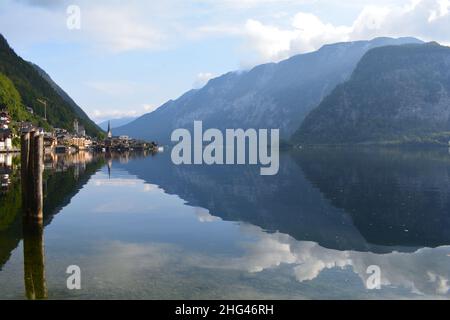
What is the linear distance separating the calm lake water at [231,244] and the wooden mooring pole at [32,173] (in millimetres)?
1687

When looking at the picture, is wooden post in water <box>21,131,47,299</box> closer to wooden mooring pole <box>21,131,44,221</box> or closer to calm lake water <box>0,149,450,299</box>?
wooden mooring pole <box>21,131,44,221</box>

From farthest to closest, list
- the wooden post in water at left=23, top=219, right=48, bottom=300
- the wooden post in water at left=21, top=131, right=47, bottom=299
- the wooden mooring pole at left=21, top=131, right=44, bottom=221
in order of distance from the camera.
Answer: the wooden mooring pole at left=21, top=131, right=44, bottom=221 → the wooden post in water at left=21, top=131, right=47, bottom=299 → the wooden post in water at left=23, top=219, right=48, bottom=300

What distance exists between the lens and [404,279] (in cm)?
2475

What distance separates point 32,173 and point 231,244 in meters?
14.5

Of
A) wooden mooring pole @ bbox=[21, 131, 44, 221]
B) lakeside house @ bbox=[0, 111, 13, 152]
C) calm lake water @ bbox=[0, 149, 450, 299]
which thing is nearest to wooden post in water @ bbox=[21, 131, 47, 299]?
wooden mooring pole @ bbox=[21, 131, 44, 221]

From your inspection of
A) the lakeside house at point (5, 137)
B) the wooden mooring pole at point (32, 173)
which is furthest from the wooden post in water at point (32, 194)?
the lakeside house at point (5, 137)

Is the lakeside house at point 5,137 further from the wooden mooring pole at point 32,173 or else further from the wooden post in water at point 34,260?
the wooden post in water at point 34,260

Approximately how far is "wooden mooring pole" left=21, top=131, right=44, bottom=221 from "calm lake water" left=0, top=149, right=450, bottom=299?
1687 millimetres

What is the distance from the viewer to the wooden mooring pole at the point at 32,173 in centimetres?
3362

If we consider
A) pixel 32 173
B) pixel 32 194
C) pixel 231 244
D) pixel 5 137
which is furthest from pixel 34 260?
pixel 5 137

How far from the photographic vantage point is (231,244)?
3225cm

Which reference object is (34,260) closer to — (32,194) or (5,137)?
(32,194)

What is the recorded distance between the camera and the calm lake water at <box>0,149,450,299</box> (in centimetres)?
2245
